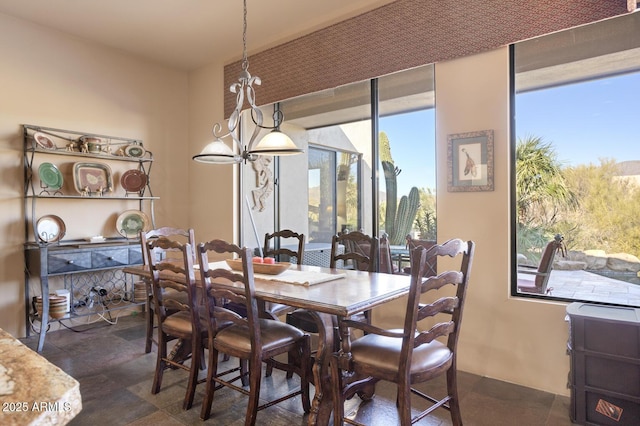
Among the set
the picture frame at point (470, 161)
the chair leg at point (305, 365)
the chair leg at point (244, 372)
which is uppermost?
the picture frame at point (470, 161)

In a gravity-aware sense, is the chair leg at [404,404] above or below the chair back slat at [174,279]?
below

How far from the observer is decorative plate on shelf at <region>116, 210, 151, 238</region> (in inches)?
172

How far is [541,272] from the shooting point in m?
2.76

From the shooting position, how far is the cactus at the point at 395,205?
3.41m

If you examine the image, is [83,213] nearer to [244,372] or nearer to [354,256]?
[244,372]

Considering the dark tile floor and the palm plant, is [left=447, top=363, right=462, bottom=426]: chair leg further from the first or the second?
the palm plant

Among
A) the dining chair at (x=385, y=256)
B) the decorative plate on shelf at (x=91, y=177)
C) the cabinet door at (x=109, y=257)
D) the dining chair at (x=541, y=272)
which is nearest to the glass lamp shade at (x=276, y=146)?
the dining chair at (x=385, y=256)

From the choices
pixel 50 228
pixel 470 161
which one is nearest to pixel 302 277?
pixel 470 161

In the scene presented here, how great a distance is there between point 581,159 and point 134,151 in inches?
170

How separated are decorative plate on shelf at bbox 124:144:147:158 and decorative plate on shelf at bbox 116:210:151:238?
2.12 feet

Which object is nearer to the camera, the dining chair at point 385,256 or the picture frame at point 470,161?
the picture frame at point 470,161

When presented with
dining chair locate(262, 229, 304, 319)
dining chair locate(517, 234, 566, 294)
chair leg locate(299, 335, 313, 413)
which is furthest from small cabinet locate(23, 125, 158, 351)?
dining chair locate(517, 234, 566, 294)

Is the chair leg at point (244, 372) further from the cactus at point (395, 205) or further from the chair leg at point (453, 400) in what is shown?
the cactus at point (395, 205)

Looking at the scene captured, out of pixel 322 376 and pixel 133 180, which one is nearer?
pixel 322 376
